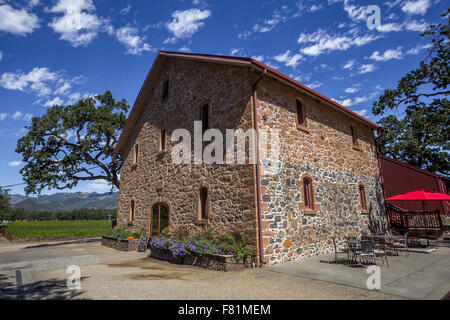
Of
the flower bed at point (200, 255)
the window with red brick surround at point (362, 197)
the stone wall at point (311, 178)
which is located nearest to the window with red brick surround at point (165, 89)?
the stone wall at point (311, 178)

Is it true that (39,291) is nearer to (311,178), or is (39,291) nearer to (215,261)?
(215,261)

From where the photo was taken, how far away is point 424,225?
44.0ft

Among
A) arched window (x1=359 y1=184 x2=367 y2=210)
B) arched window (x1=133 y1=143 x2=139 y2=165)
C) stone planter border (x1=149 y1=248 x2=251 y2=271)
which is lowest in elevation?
stone planter border (x1=149 y1=248 x2=251 y2=271)

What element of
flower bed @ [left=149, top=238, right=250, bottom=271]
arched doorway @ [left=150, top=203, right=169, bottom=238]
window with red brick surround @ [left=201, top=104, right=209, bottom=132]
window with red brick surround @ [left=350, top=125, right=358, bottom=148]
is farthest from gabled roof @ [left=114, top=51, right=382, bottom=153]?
arched doorway @ [left=150, top=203, right=169, bottom=238]

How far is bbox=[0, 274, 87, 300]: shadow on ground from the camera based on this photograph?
16.4ft

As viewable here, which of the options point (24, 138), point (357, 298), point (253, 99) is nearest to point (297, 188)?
point (253, 99)

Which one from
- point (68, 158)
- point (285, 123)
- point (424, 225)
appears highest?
point (68, 158)

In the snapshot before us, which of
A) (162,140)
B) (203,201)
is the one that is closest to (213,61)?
(162,140)

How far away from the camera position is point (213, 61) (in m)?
10.0

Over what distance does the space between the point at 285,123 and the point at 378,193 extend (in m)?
8.59

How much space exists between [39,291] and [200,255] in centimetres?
409

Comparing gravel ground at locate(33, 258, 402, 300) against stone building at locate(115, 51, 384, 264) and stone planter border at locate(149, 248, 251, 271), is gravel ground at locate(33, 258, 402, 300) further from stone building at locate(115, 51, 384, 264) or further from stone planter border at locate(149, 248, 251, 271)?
stone building at locate(115, 51, 384, 264)

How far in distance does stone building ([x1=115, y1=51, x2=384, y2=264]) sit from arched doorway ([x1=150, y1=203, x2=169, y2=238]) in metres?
0.05
